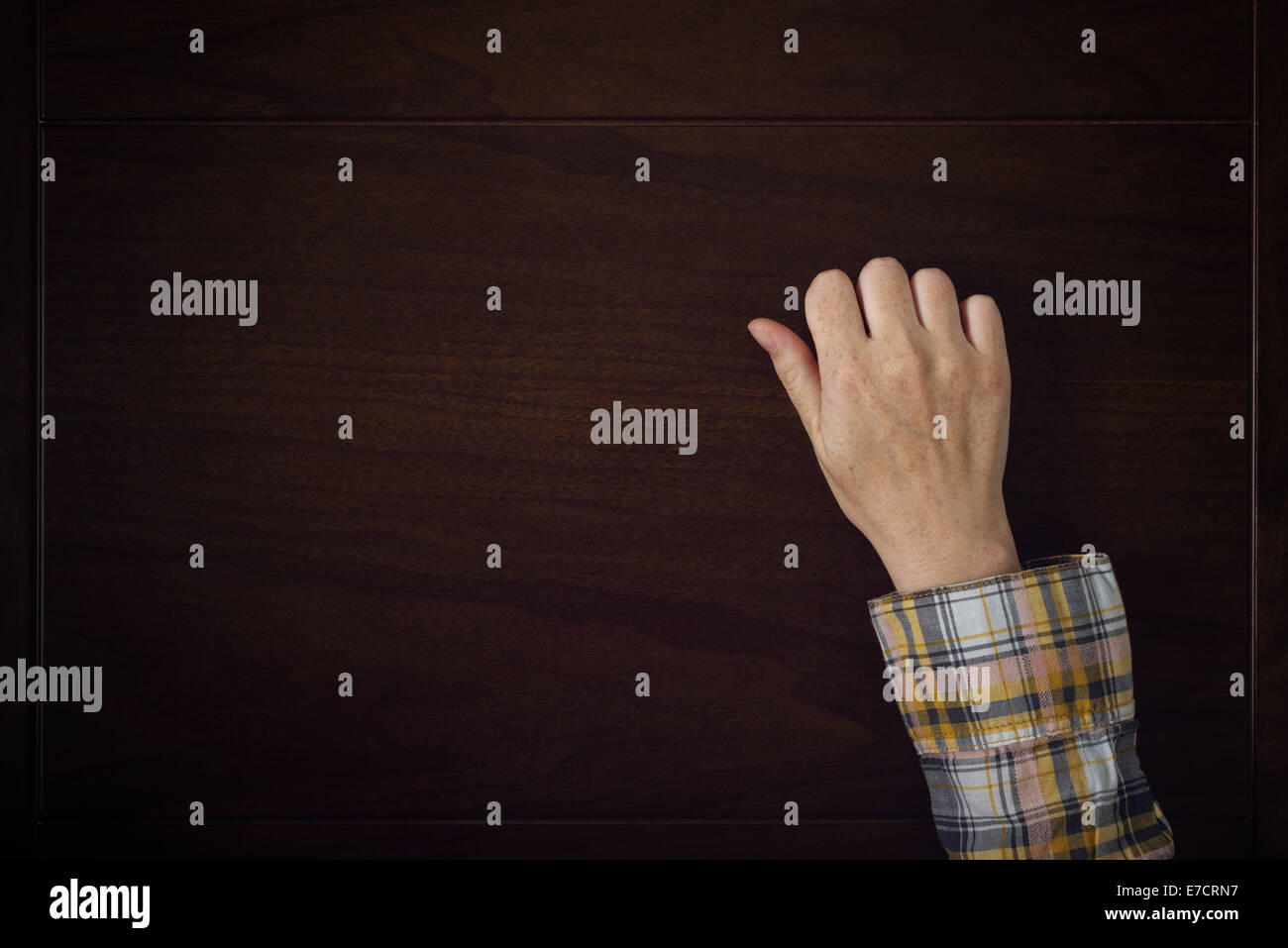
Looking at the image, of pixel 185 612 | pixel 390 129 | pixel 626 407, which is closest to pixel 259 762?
pixel 185 612

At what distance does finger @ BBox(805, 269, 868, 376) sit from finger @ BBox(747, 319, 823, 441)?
0.04 feet

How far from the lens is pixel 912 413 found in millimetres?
681

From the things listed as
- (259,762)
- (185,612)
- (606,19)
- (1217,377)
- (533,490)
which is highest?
(606,19)

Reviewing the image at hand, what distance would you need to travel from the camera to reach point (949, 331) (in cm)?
70

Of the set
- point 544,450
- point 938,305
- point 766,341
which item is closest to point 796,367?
point 766,341

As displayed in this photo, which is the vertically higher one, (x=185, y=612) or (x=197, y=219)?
(x=197, y=219)

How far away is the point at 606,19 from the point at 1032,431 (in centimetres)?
58

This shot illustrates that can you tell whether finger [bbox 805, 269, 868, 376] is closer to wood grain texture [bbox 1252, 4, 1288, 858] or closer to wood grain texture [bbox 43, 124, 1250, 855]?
wood grain texture [bbox 43, 124, 1250, 855]

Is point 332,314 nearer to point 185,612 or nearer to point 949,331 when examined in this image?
point 185,612

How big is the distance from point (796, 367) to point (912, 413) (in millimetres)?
110

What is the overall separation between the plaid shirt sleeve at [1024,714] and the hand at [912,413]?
0.04 meters

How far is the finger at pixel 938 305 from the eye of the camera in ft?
2.30

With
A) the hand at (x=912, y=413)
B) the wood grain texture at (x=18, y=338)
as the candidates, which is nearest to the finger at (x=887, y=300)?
the hand at (x=912, y=413)

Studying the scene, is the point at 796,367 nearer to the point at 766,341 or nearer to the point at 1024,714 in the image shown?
the point at 766,341
